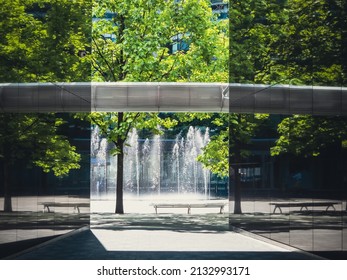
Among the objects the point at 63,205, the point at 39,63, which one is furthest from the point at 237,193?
the point at 39,63

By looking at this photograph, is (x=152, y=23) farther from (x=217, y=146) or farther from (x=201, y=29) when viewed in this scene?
(x=217, y=146)

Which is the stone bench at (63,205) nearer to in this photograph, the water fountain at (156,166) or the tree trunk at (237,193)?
the tree trunk at (237,193)

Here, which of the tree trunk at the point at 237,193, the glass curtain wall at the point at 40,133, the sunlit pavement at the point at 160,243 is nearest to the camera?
the glass curtain wall at the point at 40,133

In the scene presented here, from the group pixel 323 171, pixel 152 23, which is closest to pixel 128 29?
pixel 152 23

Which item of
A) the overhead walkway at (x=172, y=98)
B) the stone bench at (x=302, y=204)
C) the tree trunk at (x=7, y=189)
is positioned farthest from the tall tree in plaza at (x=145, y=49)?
the tree trunk at (x=7, y=189)

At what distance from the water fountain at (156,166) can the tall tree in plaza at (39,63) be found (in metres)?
29.1

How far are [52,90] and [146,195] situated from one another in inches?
1204

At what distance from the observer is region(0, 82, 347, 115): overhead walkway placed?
11953 millimetres

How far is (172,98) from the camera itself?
20.8 m

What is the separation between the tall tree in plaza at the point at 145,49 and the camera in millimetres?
24000

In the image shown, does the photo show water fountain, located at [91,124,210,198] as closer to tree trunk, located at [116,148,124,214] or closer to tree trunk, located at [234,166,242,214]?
tree trunk, located at [116,148,124,214]

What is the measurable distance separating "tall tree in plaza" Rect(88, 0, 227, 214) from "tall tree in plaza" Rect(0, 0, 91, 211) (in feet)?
28.1

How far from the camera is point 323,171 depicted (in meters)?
11.9

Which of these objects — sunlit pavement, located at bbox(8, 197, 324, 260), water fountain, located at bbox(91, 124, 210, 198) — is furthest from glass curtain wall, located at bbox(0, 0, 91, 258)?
water fountain, located at bbox(91, 124, 210, 198)
